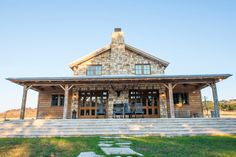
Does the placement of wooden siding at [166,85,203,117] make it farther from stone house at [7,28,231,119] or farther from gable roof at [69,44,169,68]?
gable roof at [69,44,169,68]

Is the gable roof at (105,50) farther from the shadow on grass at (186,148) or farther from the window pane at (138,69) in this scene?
the shadow on grass at (186,148)

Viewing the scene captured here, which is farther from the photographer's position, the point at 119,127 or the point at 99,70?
the point at 99,70

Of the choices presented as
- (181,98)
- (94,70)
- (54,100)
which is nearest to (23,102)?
(54,100)

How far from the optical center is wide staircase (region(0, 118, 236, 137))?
24.1 feet

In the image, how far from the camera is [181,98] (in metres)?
13.1

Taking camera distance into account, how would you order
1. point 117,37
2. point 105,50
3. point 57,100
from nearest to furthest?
point 57,100
point 105,50
point 117,37

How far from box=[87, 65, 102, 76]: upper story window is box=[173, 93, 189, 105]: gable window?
625 centimetres

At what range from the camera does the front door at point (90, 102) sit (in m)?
12.8

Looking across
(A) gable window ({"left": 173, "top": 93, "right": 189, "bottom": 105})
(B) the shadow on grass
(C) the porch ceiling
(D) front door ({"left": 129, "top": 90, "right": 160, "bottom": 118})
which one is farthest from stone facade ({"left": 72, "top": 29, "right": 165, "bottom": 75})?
(B) the shadow on grass

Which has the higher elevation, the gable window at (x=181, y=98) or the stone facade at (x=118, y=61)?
the stone facade at (x=118, y=61)

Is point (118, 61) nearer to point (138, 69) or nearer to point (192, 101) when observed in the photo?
point (138, 69)

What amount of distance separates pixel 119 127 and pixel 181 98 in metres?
7.13

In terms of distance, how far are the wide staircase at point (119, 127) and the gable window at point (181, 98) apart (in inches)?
181

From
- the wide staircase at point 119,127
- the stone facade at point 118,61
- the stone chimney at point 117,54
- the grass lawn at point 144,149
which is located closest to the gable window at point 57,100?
the stone facade at point 118,61
